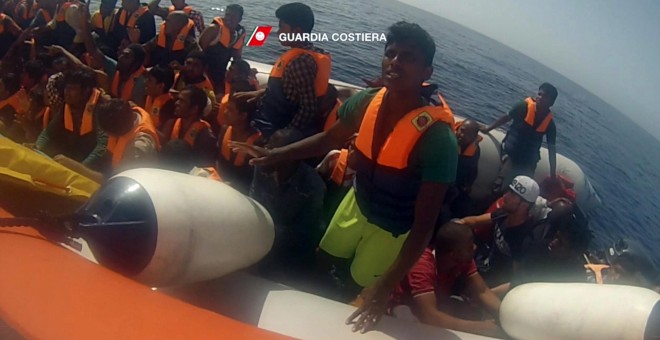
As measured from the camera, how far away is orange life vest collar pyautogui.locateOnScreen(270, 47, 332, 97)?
2.87 metres

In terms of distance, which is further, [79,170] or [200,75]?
[200,75]

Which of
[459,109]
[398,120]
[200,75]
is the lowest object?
[459,109]

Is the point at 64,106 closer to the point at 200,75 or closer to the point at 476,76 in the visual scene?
the point at 200,75

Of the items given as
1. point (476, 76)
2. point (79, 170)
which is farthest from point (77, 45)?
point (476, 76)

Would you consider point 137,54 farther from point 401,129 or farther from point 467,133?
point 401,129

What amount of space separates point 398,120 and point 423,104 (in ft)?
0.32

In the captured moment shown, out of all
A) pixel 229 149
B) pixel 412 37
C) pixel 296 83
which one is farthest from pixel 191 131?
pixel 412 37

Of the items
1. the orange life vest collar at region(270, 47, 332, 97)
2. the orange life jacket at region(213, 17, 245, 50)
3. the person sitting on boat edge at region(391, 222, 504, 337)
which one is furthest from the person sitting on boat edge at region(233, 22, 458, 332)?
the orange life jacket at region(213, 17, 245, 50)

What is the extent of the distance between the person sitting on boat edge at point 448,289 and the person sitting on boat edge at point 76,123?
1.76 metres

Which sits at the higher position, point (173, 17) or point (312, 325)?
point (173, 17)

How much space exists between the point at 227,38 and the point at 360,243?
12.4 feet

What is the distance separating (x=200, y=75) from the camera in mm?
4074

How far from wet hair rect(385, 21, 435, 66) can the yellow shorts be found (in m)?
0.65

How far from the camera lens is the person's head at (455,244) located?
84.7 inches
